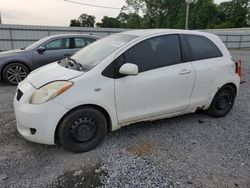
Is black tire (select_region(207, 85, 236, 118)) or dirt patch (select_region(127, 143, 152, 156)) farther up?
black tire (select_region(207, 85, 236, 118))

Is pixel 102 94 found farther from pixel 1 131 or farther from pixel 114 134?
pixel 1 131

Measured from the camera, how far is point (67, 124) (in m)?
2.78

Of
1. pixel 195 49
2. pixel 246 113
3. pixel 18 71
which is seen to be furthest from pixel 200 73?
pixel 18 71

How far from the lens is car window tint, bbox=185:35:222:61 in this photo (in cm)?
363

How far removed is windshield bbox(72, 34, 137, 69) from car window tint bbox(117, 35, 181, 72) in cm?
21

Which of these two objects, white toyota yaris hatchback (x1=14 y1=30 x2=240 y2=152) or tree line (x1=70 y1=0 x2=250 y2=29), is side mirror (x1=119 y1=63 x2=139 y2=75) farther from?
tree line (x1=70 y1=0 x2=250 y2=29)

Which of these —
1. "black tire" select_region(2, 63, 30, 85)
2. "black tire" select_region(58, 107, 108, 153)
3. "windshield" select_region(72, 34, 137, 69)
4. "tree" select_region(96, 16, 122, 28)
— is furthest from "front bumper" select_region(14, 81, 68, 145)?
"tree" select_region(96, 16, 122, 28)

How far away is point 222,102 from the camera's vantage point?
4141 millimetres

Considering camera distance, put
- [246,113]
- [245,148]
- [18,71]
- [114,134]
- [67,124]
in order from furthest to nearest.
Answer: [18,71] < [246,113] < [114,134] < [245,148] < [67,124]

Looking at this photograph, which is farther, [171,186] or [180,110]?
[180,110]

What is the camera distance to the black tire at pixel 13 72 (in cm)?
638

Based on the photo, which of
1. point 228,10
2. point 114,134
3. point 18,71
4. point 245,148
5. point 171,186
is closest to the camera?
point 171,186

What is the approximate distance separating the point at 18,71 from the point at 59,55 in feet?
4.23

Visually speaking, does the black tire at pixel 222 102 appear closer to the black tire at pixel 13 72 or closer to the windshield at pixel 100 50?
the windshield at pixel 100 50
